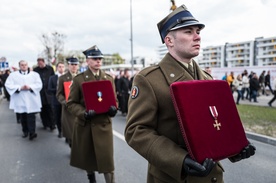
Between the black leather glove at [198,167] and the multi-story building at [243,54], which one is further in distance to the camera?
the multi-story building at [243,54]

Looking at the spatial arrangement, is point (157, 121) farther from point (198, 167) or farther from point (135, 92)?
point (198, 167)

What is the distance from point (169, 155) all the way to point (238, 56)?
478 ft

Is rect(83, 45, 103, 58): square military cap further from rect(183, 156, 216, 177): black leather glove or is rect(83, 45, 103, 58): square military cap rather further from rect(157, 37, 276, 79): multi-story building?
rect(157, 37, 276, 79): multi-story building

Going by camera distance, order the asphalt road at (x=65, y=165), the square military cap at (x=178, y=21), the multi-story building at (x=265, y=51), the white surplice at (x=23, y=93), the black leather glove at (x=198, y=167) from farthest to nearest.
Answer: the multi-story building at (x=265, y=51) → the white surplice at (x=23, y=93) → the asphalt road at (x=65, y=165) → the square military cap at (x=178, y=21) → the black leather glove at (x=198, y=167)

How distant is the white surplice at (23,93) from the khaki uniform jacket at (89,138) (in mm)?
3840

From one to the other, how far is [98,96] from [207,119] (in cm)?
227

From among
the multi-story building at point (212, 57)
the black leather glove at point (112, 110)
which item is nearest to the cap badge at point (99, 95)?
the black leather glove at point (112, 110)

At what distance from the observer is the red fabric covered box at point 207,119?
148 centimetres

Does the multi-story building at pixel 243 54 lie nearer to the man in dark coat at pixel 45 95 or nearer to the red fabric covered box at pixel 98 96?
the man in dark coat at pixel 45 95

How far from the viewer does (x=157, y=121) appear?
1.82 m

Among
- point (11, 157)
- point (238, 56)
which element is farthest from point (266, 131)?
point (238, 56)

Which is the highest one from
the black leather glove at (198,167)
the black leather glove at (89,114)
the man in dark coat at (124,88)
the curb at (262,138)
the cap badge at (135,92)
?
the cap badge at (135,92)

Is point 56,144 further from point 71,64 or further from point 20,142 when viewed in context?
point 71,64

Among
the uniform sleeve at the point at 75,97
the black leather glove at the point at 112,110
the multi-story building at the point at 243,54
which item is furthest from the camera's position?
the multi-story building at the point at 243,54
